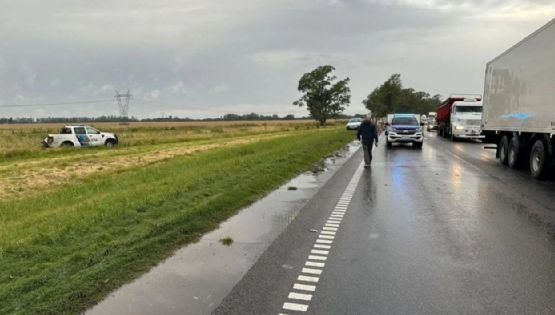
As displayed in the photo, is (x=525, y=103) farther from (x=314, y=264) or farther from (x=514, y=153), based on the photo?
(x=314, y=264)

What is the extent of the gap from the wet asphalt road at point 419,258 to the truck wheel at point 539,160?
2551 millimetres

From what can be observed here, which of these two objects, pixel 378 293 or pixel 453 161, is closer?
pixel 378 293

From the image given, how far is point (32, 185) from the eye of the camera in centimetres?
1498

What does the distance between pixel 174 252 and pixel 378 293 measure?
2723mm

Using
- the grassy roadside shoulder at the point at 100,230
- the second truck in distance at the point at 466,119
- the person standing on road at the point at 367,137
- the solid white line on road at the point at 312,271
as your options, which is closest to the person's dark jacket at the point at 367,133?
the person standing on road at the point at 367,137

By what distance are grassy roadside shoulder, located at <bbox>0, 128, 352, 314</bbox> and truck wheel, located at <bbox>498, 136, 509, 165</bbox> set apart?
8.28m

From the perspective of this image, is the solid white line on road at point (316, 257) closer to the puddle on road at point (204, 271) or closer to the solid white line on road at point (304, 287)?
the puddle on road at point (204, 271)

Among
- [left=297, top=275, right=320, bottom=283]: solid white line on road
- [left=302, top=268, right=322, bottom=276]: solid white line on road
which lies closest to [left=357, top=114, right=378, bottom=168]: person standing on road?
[left=302, top=268, right=322, bottom=276]: solid white line on road

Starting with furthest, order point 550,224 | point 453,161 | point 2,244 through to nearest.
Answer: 1. point 453,161
2. point 550,224
3. point 2,244

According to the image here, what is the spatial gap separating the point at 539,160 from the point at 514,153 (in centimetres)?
241

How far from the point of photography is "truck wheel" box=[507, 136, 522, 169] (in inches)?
616

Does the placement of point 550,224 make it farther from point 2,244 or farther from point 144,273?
point 2,244

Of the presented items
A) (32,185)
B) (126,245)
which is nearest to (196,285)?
(126,245)

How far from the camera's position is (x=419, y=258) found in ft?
18.9
